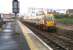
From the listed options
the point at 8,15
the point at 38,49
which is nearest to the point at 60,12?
the point at 8,15

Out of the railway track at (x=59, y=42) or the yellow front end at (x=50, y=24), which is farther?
the yellow front end at (x=50, y=24)

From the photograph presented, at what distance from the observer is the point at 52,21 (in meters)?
41.4

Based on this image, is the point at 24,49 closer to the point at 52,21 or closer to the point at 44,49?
the point at 44,49

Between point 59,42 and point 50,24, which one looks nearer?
point 59,42

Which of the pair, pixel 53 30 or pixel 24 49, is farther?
pixel 53 30

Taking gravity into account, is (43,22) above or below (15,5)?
below

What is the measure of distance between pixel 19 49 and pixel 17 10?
11577 mm

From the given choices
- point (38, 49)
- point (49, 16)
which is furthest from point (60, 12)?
point (38, 49)

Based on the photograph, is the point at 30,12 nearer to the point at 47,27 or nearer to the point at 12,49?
the point at 47,27

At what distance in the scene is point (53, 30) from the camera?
41.6 metres

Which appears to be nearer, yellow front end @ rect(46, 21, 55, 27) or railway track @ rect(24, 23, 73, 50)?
railway track @ rect(24, 23, 73, 50)

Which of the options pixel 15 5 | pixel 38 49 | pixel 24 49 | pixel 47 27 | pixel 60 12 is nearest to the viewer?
pixel 24 49

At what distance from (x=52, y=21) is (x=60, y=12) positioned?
8949 centimetres

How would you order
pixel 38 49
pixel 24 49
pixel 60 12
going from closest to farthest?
1. pixel 24 49
2. pixel 38 49
3. pixel 60 12
